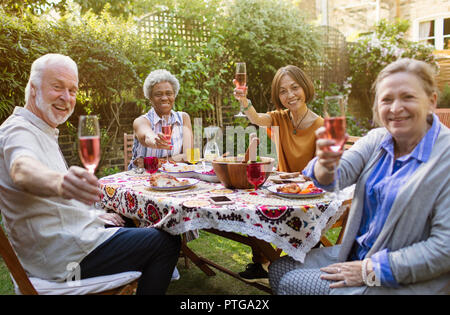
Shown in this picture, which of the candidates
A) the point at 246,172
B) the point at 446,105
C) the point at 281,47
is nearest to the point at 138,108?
the point at 281,47

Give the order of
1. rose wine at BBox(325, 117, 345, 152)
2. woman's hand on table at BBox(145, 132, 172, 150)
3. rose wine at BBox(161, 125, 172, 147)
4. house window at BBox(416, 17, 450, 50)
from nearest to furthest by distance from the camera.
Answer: rose wine at BBox(325, 117, 345, 152) → rose wine at BBox(161, 125, 172, 147) → woman's hand on table at BBox(145, 132, 172, 150) → house window at BBox(416, 17, 450, 50)

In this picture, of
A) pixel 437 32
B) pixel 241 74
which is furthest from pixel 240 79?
pixel 437 32

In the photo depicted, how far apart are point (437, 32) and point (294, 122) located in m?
11.2

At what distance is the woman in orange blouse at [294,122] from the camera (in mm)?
3051

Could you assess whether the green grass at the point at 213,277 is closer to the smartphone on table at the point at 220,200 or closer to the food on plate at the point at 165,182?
the food on plate at the point at 165,182

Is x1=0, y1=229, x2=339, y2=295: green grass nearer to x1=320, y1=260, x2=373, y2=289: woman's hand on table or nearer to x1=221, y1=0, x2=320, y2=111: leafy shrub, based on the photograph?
x1=320, y1=260, x2=373, y2=289: woman's hand on table

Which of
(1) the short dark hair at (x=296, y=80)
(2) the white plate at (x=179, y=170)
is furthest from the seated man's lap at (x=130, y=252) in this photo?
(1) the short dark hair at (x=296, y=80)

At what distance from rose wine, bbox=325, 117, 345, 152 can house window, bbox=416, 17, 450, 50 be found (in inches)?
473

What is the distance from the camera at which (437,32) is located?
11.9 meters

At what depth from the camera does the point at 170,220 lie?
6.35 feet

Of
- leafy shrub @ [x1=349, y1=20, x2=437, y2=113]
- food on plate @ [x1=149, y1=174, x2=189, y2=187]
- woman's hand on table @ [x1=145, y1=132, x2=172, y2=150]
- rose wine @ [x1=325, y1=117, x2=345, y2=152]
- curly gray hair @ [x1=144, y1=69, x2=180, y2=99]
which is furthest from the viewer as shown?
leafy shrub @ [x1=349, y1=20, x2=437, y2=113]

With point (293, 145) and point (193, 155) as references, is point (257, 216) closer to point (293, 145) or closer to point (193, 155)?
point (193, 155)

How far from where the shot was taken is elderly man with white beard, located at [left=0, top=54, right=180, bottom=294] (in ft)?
5.20

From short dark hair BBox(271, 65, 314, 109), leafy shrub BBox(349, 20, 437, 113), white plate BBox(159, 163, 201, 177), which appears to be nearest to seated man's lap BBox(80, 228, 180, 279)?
white plate BBox(159, 163, 201, 177)
